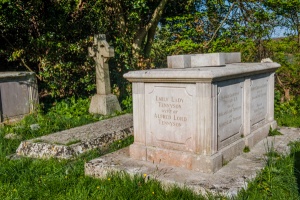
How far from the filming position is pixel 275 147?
4883mm

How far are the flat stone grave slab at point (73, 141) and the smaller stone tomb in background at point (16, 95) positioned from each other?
206 centimetres

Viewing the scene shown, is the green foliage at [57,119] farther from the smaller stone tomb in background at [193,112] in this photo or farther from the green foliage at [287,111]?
the green foliage at [287,111]

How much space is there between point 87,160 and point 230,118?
202cm

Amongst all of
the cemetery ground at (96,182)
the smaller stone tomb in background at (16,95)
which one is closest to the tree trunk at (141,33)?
the smaller stone tomb in background at (16,95)

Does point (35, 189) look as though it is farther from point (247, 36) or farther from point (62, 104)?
point (247, 36)

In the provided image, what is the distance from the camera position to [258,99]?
207 inches

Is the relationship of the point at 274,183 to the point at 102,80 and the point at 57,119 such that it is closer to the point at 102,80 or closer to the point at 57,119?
the point at 57,119

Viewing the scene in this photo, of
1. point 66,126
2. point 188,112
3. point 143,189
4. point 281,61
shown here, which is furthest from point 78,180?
point 281,61

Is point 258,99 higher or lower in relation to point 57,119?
higher

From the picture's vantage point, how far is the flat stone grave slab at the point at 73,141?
188 inches

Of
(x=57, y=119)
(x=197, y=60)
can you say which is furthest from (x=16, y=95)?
(x=197, y=60)

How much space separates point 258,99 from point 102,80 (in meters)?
4.06

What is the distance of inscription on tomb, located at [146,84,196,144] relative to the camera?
3.97m

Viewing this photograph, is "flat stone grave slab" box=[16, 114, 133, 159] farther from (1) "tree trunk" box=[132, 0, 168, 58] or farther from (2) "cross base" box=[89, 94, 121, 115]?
(1) "tree trunk" box=[132, 0, 168, 58]
